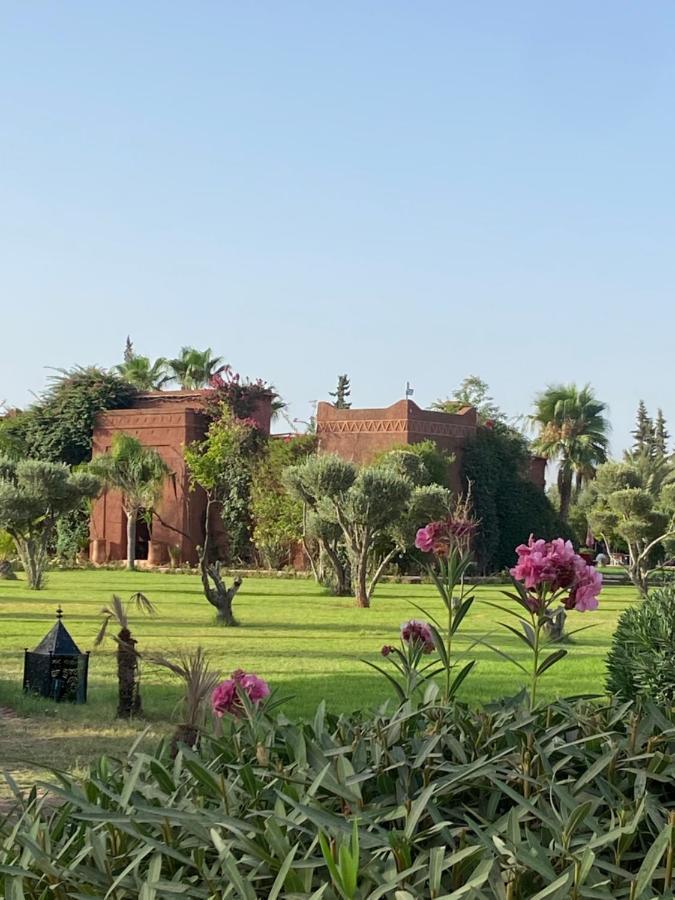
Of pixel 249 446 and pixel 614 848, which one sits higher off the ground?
pixel 249 446

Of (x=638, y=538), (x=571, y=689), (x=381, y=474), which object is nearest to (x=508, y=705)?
(x=571, y=689)

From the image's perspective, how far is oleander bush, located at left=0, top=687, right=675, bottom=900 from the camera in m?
1.68

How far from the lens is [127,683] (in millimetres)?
8258

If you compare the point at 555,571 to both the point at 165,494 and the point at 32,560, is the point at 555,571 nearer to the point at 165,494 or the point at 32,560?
the point at 32,560

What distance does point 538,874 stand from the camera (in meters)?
1.75

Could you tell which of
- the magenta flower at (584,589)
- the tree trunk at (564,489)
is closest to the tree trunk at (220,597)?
the magenta flower at (584,589)

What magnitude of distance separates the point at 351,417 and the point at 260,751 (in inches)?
1282

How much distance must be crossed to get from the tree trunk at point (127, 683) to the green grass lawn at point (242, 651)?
0.37ft

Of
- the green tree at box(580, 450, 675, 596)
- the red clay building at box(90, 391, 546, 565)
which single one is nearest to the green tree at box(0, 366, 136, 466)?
the red clay building at box(90, 391, 546, 565)

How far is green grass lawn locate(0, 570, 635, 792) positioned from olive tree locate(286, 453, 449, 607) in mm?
985

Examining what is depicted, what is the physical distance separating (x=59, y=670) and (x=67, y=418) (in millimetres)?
29952

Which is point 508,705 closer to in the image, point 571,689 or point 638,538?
point 571,689

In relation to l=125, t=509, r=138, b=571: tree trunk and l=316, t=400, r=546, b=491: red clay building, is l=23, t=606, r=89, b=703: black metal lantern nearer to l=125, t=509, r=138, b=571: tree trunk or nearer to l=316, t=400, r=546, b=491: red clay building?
l=316, t=400, r=546, b=491: red clay building

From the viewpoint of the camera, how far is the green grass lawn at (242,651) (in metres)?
7.72
